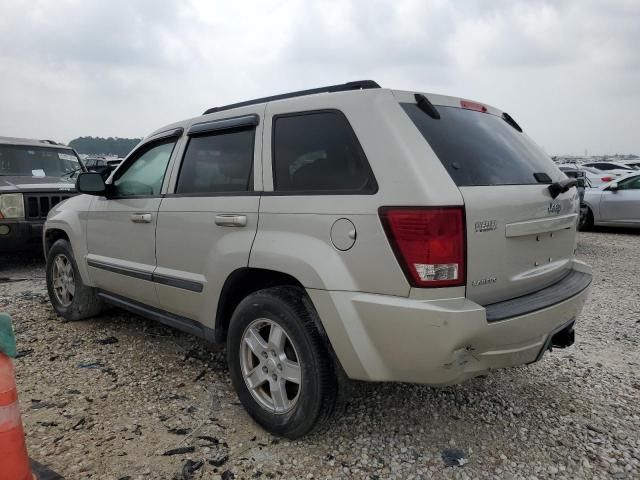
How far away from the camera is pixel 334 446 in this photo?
2.62 meters

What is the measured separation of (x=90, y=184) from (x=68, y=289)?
1.39 meters

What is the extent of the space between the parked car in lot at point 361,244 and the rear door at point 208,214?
12mm

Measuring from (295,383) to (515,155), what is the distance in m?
1.76

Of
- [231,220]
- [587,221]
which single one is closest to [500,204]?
[231,220]

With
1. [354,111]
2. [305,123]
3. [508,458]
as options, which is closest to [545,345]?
[508,458]

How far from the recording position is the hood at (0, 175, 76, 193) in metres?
6.89

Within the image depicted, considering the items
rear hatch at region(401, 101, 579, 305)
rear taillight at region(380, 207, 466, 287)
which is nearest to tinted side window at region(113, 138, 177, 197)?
rear hatch at region(401, 101, 579, 305)

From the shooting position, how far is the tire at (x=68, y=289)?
4.56 metres

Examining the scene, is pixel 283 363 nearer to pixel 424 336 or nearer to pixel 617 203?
pixel 424 336

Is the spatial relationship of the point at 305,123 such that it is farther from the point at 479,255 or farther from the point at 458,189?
the point at 479,255

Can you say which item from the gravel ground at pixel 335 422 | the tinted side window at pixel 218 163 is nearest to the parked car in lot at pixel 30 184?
the gravel ground at pixel 335 422

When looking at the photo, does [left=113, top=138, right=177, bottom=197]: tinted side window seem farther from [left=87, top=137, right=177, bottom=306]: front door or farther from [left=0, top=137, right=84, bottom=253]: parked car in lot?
[left=0, top=137, right=84, bottom=253]: parked car in lot

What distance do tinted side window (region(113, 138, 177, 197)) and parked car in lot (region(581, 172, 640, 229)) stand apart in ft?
34.4

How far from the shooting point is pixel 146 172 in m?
3.79
